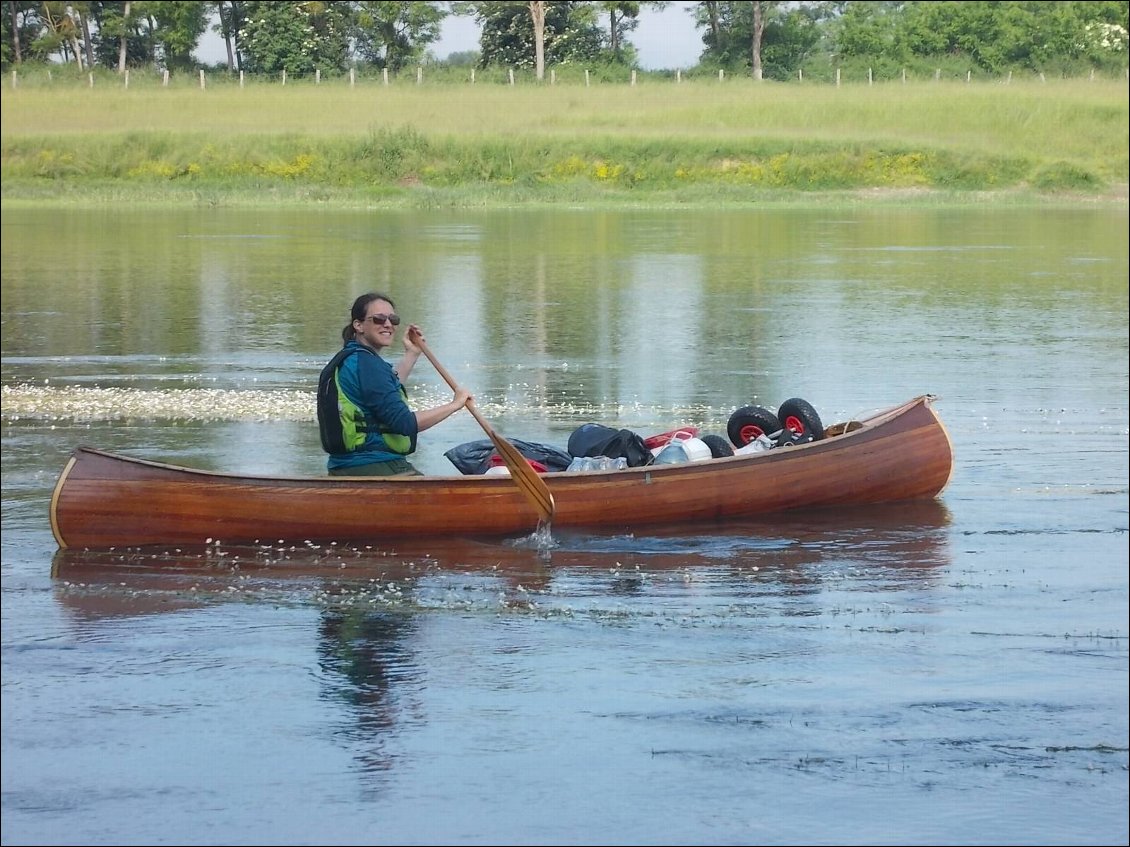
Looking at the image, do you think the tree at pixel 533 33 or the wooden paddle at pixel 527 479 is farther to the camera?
the tree at pixel 533 33

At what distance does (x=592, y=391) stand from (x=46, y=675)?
860cm

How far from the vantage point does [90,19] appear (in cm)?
6950

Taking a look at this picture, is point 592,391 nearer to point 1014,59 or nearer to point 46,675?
point 46,675

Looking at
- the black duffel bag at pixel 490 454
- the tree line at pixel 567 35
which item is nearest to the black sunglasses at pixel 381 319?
the black duffel bag at pixel 490 454

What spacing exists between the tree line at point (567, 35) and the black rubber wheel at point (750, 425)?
5456 cm

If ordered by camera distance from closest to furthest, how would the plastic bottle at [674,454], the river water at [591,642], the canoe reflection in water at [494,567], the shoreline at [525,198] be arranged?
the river water at [591,642] → the canoe reflection in water at [494,567] → the plastic bottle at [674,454] → the shoreline at [525,198]

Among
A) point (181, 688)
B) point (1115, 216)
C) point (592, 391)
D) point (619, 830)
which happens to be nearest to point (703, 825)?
point (619, 830)

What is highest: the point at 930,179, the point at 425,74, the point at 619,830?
the point at 425,74

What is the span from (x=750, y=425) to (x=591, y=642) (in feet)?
10.8

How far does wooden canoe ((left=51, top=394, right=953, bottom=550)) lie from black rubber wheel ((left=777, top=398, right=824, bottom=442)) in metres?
0.25

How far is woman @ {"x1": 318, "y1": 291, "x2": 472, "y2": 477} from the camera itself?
973cm

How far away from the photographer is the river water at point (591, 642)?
6305 mm

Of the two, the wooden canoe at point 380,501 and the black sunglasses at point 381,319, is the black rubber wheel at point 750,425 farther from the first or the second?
the black sunglasses at point 381,319

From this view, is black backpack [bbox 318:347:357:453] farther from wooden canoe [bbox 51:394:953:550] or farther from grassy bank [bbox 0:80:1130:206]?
grassy bank [bbox 0:80:1130:206]
